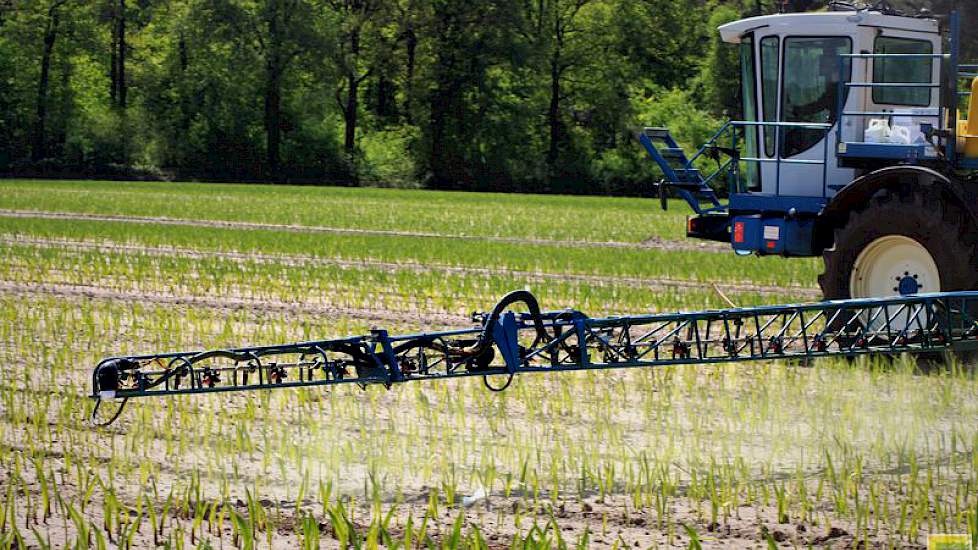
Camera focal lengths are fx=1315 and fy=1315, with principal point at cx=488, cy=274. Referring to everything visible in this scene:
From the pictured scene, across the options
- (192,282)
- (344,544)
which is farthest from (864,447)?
(192,282)

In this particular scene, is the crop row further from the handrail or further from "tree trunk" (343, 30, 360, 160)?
"tree trunk" (343, 30, 360, 160)

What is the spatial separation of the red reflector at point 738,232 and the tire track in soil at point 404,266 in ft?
8.78

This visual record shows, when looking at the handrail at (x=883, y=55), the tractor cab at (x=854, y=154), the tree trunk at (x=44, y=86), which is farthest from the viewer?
the tree trunk at (x=44, y=86)

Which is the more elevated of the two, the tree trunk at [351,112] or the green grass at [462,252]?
the tree trunk at [351,112]

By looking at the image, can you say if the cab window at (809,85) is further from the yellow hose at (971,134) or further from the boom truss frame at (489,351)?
the boom truss frame at (489,351)

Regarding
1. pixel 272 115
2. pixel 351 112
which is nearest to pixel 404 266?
pixel 272 115

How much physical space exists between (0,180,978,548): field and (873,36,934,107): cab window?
8.36ft

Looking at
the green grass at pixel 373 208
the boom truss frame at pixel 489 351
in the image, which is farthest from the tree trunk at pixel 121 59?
the boom truss frame at pixel 489 351

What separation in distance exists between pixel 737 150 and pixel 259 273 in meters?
7.80

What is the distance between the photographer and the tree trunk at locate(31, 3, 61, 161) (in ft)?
204

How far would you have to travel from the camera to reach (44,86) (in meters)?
63.6

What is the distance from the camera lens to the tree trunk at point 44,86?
204 ft

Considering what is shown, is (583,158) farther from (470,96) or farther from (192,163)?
(192,163)

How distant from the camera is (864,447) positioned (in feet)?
25.2
